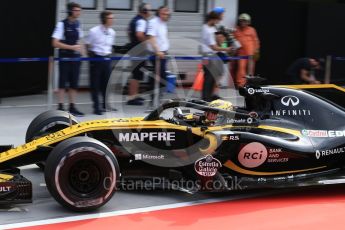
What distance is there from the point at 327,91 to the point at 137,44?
180 inches

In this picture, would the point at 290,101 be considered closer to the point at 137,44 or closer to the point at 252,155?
the point at 252,155

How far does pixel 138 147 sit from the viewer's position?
666 centimetres

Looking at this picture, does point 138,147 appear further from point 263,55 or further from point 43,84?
point 263,55

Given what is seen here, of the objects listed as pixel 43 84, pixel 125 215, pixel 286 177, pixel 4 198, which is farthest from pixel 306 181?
pixel 43 84

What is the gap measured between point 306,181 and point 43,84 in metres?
6.95

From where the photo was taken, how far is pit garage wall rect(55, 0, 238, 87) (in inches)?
513

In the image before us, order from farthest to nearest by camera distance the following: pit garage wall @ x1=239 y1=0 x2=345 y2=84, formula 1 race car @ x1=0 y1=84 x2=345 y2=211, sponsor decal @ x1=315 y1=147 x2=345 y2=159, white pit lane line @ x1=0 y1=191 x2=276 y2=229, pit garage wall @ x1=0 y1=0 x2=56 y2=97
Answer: pit garage wall @ x1=239 y1=0 x2=345 y2=84 < pit garage wall @ x1=0 y1=0 x2=56 y2=97 < sponsor decal @ x1=315 y1=147 x2=345 y2=159 < formula 1 race car @ x1=0 y1=84 x2=345 y2=211 < white pit lane line @ x1=0 y1=191 x2=276 y2=229

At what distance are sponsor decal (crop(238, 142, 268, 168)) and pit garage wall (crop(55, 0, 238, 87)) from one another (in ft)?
20.5

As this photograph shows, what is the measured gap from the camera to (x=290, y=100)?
23.7 feet

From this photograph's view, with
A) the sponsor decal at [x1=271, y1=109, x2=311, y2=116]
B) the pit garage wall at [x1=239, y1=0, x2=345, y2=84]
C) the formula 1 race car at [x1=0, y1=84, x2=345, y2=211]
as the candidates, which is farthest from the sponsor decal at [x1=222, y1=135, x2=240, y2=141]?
the pit garage wall at [x1=239, y1=0, x2=345, y2=84]

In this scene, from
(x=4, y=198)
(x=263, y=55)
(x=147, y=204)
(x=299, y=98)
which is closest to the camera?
(x=4, y=198)

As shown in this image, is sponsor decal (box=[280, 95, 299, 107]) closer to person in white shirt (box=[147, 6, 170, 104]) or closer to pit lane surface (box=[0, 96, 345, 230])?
pit lane surface (box=[0, 96, 345, 230])

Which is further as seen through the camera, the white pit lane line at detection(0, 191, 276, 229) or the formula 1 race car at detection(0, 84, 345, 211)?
the formula 1 race car at detection(0, 84, 345, 211)

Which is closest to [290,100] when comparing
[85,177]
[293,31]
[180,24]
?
[85,177]
